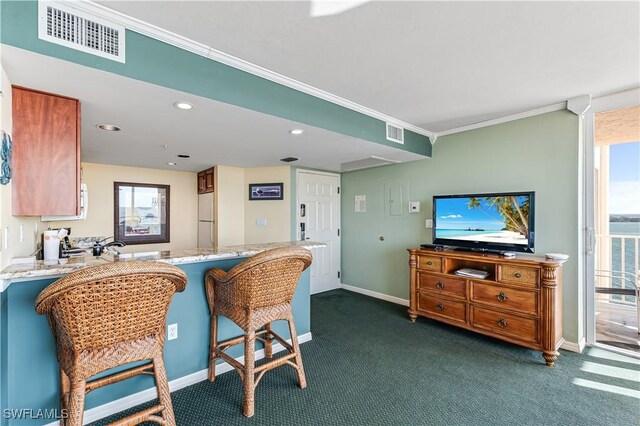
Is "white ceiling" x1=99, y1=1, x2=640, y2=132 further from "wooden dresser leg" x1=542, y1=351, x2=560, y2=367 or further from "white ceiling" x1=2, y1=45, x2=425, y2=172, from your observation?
"wooden dresser leg" x1=542, y1=351, x2=560, y2=367

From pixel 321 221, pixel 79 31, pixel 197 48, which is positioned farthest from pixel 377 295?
pixel 79 31

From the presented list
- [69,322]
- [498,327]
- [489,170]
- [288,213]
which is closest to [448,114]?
[489,170]

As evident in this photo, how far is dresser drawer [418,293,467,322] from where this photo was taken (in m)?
3.00

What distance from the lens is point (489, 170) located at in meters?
3.26

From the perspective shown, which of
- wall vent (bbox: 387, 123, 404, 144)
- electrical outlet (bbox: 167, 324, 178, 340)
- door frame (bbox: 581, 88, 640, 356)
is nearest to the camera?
electrical outlet (bbox: 167, 324, 178, 340)

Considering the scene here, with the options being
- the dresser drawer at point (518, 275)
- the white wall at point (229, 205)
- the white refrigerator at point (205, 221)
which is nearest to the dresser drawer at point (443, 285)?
the dresser drawer at point (518, 275)

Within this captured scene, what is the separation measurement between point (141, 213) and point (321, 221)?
3.00 metres

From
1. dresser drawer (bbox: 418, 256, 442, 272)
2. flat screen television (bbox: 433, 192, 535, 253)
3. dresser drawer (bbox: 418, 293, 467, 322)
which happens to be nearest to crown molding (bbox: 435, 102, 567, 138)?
flat screen television (bbox: 433, 192, 535, 253)

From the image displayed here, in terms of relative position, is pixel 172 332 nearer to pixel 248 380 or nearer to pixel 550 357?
pixel 248 380

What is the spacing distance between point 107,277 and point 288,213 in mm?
3128

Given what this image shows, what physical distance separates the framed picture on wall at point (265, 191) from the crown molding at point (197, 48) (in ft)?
6.61

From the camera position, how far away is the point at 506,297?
2.70 meters

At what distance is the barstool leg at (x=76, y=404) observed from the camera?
1281mm

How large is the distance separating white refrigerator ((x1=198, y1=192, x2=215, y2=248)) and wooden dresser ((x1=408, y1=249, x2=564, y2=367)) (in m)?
3.15
